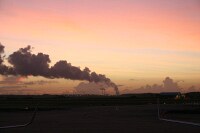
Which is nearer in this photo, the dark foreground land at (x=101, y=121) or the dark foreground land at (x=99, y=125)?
the dark foreground land at (x=99, y=125)

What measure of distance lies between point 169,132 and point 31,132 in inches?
435

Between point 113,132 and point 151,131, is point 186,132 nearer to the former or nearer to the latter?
point 151,131

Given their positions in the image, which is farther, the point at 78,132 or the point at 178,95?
the point at 178,95

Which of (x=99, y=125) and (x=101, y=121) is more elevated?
(x=101, y=121)

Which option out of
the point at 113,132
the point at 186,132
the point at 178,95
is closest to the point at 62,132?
the point at 113,132

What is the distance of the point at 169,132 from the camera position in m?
29.5

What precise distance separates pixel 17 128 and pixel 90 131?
697 cm

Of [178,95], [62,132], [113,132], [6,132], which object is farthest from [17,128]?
[178,95]

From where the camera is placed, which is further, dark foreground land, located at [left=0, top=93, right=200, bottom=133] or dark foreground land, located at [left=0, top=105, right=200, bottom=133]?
dark foreground land, located at [left=0, top=93, right=200, bottom=133]

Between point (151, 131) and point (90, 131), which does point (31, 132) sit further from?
point (151, 131)

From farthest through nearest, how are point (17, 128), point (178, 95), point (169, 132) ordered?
point (178, 95), point (17, 128), point (169, 132)

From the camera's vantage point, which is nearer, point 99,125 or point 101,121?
point 99,125

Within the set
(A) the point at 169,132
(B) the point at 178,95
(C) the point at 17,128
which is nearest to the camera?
(A) the point at 169,132

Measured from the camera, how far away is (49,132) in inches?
1183
